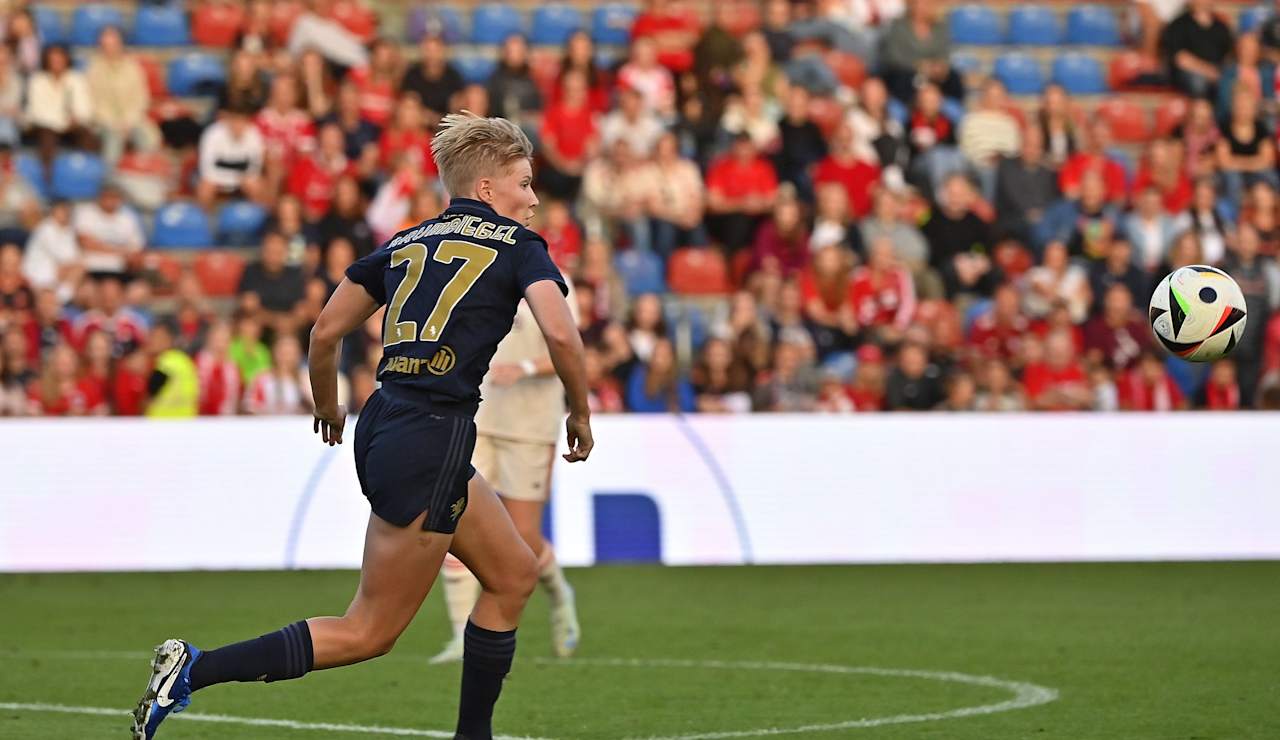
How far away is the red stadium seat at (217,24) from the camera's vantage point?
20.4m

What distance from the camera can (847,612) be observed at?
12031 millimetres

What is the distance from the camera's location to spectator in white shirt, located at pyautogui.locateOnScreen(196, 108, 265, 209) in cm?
1866

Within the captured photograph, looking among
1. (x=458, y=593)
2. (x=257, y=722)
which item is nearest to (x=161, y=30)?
(x=458, y=593)

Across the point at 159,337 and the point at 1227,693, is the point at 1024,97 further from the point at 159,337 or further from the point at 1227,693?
the point at 1227,693

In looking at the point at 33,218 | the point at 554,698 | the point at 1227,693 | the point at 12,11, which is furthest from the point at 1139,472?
the point at 12,11

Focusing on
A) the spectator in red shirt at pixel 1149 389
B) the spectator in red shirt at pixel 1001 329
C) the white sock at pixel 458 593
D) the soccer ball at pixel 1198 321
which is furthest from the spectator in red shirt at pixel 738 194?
the soccer ball at pixel 1198 321

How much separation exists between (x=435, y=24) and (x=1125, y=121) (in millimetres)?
7347

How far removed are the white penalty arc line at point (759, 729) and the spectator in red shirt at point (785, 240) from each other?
8752mm

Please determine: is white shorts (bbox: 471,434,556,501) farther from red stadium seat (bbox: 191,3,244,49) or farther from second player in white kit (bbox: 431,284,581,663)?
red stadium seat (bbox: 191,3,244,49)

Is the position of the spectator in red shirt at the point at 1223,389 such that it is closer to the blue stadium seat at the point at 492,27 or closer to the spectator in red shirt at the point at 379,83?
the spectator in red shirt at the point at 379,83

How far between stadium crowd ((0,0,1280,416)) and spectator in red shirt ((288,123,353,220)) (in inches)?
1.0

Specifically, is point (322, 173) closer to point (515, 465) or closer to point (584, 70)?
point (584, 70)

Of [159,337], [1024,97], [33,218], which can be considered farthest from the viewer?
[1024,97]

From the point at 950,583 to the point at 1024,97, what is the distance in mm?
9471
